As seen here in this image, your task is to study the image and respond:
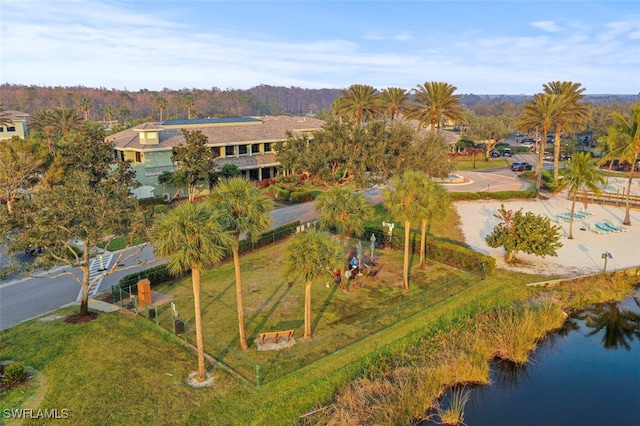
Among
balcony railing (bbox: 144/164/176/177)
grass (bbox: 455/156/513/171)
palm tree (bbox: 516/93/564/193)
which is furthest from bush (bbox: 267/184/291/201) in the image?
grass (bbox: 455/156/513/171)

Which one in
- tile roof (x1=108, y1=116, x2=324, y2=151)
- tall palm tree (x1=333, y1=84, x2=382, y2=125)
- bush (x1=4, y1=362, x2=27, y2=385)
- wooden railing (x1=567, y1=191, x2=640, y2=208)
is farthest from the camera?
tall palm tree (x1=333, y1=84, x2=382, y2=125)

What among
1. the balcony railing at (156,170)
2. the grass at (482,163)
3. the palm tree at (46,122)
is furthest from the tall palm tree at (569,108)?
the palm tree at (46,122)

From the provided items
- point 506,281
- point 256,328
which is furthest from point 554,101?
point 256,328

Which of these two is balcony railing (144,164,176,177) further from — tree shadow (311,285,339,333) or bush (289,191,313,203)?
tree shadow (311,285,339,333)

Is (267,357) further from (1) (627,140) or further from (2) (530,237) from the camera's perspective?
(1) (627,140)

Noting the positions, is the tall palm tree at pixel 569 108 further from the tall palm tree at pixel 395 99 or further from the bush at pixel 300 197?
the bush at pixel 300 197

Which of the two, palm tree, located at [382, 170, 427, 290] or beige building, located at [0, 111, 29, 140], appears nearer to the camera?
palm tree, located at [382, 170, 427, 290]

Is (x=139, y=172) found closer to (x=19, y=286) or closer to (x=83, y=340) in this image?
(x=19, y=286)
